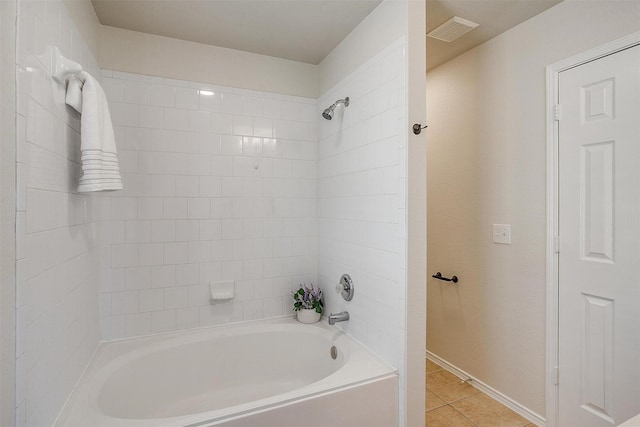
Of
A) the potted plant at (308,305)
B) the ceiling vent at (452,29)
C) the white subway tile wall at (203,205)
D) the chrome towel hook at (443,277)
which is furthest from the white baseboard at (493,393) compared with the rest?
the ceiling vent at (452,29)

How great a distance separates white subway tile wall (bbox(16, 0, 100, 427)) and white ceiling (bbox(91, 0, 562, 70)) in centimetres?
46

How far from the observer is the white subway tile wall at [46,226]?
1.00 m

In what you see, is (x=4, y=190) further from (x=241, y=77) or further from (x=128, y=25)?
(x=241, y=77)

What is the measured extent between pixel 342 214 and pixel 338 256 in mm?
300

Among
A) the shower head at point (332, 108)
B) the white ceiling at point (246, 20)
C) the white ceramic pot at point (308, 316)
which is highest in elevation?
the white ceiling at point (246, 20)

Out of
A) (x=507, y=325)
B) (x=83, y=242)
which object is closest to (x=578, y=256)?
(x=507, y=325)

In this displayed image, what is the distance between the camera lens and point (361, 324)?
6.49ft

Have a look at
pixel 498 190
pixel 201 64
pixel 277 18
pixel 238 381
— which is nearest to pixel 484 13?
pixel 498 190

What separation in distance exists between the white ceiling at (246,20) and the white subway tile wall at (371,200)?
321mm

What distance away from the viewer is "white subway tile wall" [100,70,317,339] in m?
2.05

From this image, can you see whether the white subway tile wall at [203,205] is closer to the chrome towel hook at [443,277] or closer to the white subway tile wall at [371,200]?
the white subway tile wall at [371,200]

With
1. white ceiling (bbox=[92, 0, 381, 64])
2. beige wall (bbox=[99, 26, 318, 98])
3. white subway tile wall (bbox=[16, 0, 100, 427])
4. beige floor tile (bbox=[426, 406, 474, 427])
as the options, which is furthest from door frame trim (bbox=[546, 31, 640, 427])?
white subway tile wall (bbox=[16, 0, 100, 427])

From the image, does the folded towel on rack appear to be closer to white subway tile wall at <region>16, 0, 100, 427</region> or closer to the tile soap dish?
white subway tile wall at <region>16, 0, 100, 427</region>

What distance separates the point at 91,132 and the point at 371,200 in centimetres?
137
